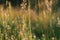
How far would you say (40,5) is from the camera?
205 inches

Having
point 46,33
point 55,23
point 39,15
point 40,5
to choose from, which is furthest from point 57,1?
point 46,33

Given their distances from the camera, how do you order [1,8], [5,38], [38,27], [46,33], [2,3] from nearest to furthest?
[5,38] < [46,33] < [38,27] < [1,8] < [2,3]

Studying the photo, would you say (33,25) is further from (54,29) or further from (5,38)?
(5,38)

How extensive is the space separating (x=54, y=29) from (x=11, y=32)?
81 cm

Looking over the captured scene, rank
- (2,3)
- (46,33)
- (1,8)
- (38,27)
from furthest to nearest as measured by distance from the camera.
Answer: (2,3)
(1,8)
(38,27)
(46,33)

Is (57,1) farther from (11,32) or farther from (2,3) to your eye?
(11,32)

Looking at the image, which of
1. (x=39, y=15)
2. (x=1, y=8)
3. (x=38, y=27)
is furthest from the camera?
(x=1, y=8)

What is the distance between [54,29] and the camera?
4.22 meters

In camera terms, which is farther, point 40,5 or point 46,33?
point 40,5

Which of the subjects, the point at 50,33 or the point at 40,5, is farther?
the point at 40,5

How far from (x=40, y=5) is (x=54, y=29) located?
3.73ft

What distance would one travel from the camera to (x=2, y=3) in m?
5.61

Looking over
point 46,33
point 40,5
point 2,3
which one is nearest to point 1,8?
point 2,3

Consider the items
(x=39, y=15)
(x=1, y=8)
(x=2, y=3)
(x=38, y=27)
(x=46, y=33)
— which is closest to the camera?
(x=46, y=33)
